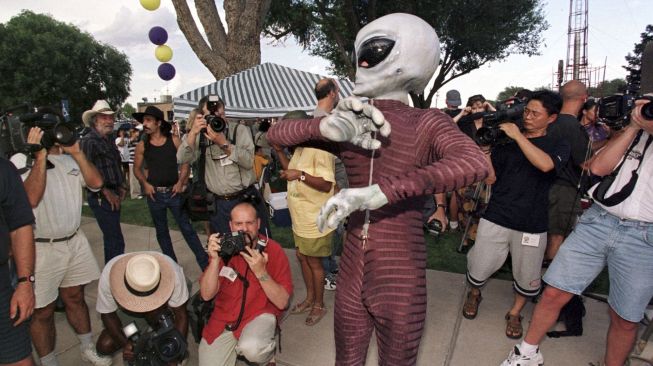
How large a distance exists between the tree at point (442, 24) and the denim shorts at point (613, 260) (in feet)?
30.5

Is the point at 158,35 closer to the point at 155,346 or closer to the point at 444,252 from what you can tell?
the point at 444,252

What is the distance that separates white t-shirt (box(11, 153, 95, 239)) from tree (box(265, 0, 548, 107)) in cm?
973

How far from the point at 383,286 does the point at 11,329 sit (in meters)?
1.81

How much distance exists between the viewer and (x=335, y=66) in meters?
19.3

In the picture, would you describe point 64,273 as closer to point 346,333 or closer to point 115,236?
point 115,236

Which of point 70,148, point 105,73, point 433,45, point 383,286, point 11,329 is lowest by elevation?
point 11,329

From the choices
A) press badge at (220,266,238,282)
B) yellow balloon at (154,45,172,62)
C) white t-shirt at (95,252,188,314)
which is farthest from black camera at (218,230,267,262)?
yellow balloon at (154,45,172,62)

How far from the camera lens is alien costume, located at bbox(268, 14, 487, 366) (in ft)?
4.55

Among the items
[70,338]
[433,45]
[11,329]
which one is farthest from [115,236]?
[433,45]

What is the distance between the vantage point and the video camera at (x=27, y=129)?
201cm

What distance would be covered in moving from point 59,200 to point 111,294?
0.71m

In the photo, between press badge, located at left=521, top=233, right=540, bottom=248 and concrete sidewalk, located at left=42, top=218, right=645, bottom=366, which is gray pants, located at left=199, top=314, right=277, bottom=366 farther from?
press badge, located at left=521, top=233, right=540, bottom=248

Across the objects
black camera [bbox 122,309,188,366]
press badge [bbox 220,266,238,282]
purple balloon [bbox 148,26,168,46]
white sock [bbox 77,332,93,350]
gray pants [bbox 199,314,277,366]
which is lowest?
white sock [bbox 77,332,93,350]

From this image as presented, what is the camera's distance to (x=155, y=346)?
2.09 m
